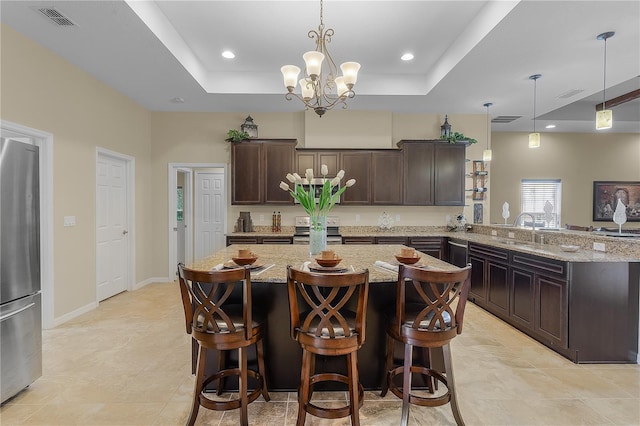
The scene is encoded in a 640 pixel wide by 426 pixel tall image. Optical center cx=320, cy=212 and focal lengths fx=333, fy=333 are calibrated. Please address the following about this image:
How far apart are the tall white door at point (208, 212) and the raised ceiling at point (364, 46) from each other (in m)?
1.70

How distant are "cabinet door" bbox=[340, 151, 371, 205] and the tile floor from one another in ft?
8.64

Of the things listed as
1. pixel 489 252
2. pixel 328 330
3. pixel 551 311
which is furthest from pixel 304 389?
pixel 489 252

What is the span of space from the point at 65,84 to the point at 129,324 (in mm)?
2849

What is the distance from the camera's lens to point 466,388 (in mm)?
2492

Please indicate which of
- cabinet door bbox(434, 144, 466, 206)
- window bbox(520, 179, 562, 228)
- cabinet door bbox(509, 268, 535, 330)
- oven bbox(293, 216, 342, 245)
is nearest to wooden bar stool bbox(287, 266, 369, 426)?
cabinet door bbox(509, 268, 535, 330)

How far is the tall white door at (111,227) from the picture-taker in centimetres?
460

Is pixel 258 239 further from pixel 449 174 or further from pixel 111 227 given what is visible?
pixel 449 174

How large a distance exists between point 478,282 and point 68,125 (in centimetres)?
543

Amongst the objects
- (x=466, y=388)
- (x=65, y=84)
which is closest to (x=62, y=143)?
(x=65, y=84)

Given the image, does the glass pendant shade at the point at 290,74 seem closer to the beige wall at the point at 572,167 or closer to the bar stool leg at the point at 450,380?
the bar stool leg at the point at 450,380

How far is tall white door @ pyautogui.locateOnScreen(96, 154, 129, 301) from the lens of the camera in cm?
460

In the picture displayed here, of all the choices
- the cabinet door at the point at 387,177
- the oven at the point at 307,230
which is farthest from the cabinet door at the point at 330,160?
the oven at the point at 307,230

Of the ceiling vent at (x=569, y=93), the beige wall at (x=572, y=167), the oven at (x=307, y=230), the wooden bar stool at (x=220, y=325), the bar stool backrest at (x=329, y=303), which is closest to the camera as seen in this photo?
the bar stool backrest at (x=329, y=303)

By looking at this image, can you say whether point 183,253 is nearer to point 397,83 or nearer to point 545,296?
point 397,83
